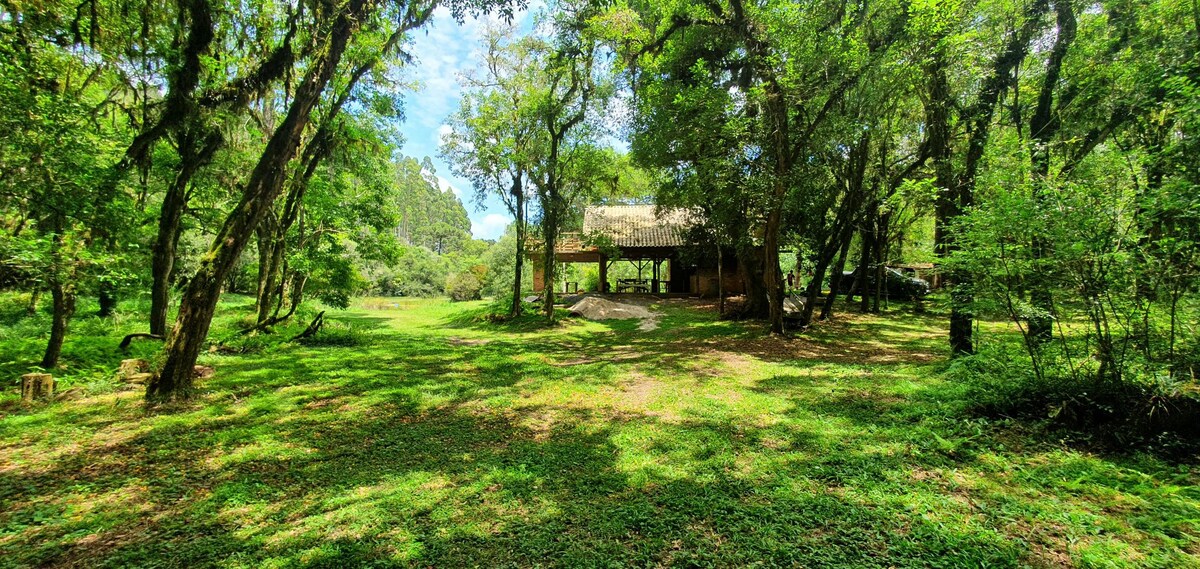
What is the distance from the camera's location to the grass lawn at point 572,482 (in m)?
2.45

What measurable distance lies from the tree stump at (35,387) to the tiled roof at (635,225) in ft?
50.1

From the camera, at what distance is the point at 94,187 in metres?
5.92

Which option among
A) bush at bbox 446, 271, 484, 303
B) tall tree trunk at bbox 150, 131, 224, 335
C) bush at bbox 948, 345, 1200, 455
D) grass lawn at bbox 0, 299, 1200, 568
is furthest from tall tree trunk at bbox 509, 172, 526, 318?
bush at bbox 446, 271, 484, 303

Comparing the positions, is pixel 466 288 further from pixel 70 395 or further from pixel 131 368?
pixel 70 395

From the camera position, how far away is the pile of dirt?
15.9 metres

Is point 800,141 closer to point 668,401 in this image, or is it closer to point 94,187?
point 668,401

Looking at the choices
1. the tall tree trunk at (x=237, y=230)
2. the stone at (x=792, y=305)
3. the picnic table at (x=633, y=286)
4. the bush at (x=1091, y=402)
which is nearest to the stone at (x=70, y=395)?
the tall tree trunk at (x=237, y=230)

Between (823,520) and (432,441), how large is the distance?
131 inches

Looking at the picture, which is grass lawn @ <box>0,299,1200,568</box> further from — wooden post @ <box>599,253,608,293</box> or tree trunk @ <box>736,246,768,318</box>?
wooden post @ <box>599,253,608,293</box>

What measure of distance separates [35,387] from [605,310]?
1301 cm

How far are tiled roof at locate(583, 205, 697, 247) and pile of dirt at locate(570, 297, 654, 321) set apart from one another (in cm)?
348

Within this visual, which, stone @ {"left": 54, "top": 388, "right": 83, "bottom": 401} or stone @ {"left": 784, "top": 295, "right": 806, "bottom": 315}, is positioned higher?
stone @ {"left": 784, "top": 295, "right": 806, "bottom": 315}

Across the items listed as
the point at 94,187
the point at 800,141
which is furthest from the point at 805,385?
the point at 94,187

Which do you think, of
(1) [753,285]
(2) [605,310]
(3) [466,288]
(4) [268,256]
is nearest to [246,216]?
(4) [268,256]
